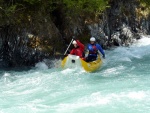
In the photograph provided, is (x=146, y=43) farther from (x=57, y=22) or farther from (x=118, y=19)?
(x=57, y=22)

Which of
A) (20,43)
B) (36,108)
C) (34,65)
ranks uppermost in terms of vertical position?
(20,43)

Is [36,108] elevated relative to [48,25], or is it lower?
lower

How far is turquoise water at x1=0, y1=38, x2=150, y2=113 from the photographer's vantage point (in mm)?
9156

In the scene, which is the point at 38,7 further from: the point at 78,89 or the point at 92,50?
the point at 78,89

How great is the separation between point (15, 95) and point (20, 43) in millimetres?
4308

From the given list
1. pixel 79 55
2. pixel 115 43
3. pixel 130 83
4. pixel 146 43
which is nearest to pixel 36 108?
pixel 130 83

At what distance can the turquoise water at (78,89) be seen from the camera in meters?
9.16

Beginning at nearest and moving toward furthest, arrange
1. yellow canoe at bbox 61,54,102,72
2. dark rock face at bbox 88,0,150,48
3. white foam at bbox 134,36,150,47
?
1. yellow canoe at bbox 61,54,102,72
2. dark rock face at bbox 88,0,150,48
3. white foam at bbox 134,36,150,47

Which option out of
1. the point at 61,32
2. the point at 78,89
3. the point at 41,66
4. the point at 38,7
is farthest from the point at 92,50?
the point at 78,89

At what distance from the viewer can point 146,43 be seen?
20.1 metres

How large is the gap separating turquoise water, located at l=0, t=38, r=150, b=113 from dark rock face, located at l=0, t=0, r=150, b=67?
929mm

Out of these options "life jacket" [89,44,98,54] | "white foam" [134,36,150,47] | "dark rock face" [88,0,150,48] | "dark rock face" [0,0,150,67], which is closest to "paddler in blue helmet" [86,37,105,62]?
"life jacket" [89,44,98,54]

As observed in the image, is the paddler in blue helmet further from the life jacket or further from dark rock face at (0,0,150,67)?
dark rock face at (0,0,150,67)

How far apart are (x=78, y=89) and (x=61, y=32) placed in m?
6.13
